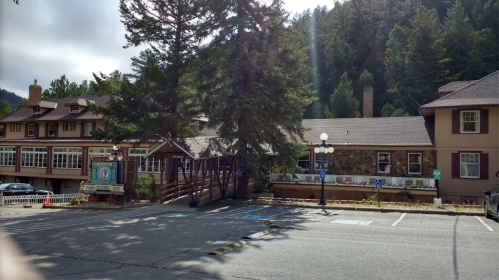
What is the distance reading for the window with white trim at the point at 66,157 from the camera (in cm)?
4094

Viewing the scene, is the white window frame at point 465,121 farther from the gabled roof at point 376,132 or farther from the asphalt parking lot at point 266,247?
the asphalt parking lot at point 266,247

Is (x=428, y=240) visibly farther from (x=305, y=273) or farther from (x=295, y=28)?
(x=295, y=28)

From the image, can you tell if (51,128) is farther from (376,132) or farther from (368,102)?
(376,132)

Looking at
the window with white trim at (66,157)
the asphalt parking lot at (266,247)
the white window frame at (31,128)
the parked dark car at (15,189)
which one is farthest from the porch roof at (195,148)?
the white window frame at (31,128)

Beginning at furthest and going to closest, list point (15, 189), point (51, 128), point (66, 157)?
point (51, 128) < point (66, 157) < point (15, 189)

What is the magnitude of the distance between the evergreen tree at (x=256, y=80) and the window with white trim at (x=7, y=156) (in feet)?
105

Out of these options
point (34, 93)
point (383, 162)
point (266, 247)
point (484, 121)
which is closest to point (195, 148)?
point (266, 247)

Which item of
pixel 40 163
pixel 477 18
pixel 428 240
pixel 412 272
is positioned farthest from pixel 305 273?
pixel 477 18

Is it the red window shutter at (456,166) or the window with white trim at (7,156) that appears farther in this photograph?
the window with white trim at (7,156)

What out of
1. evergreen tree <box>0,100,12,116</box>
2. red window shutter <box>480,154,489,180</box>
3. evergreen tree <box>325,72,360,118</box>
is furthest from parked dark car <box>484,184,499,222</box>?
evergreen tree <box>0,100,12,116</box>

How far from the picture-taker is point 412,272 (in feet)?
26.6

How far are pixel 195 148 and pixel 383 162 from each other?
14.4 meters

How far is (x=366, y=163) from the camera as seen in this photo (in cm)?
2969

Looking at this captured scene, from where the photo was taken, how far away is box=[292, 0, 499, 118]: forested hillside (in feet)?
171
